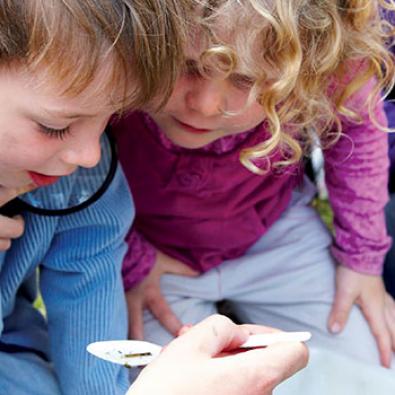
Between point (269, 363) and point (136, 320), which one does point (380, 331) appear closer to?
point (136, 320)

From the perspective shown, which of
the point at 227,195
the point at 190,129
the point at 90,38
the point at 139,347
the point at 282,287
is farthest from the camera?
the point at 282,287

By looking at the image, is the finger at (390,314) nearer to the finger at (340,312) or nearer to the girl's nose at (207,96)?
the finger at (340,312)

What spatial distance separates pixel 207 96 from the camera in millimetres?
930

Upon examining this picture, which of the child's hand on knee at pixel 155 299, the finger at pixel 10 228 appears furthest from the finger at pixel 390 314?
the finger at pixel 10 228

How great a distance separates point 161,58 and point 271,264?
61 centimetres

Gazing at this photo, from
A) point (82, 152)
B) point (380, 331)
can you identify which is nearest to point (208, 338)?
point (82, 152)

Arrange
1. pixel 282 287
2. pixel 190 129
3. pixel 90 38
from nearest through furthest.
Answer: pixel 90 38 → pixel 190 129 → pixel 282 287

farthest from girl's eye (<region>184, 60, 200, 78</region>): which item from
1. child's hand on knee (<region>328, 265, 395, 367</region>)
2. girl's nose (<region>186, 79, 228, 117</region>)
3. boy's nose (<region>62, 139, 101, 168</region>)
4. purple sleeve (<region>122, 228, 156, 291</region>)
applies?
child's hand on knee (<region>328, 265, 395, 367</region>)

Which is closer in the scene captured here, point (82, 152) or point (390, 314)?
point (82, 152)

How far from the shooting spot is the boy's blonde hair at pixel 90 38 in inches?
28.3

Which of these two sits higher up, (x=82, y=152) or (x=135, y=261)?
(x=82, y=152)

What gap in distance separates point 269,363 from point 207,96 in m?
0.32

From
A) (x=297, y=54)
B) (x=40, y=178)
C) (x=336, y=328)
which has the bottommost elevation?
(x=336, y=328)

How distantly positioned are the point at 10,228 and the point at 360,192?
56 cm
